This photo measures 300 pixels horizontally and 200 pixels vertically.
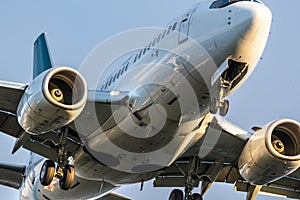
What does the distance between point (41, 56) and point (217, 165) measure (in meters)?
9.28

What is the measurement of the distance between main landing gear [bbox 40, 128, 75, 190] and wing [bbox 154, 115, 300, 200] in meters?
4.53

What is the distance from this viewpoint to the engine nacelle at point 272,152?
26.6 m

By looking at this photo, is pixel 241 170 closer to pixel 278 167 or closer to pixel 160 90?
pixel 278 167

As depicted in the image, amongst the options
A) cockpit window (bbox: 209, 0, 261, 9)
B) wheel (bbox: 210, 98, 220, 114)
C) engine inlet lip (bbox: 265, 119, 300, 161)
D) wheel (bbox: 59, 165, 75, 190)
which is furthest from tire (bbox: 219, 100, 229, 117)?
wheel (bbox: 59, 165, 75, 190)

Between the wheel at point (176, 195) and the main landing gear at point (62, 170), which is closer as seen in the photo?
the main landing gear at point (62, 170)

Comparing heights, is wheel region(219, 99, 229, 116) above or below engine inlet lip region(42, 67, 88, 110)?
below

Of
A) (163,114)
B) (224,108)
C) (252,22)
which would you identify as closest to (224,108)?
(224,108)

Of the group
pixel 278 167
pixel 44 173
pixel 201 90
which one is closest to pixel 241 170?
pixel 278 167

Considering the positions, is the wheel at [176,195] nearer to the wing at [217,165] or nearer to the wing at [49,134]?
the wing at [217,165]

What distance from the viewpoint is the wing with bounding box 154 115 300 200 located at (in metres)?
27.7

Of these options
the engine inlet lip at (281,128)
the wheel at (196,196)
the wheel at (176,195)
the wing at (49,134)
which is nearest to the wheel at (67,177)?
the wing at (49,134)

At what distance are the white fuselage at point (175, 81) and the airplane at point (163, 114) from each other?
0.03 metres

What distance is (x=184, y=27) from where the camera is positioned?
25125mm

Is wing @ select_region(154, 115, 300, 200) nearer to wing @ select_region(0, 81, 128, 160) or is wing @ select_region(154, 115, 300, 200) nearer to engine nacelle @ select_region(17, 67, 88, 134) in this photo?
wing @ select_region(0, 81, 128, 160)
